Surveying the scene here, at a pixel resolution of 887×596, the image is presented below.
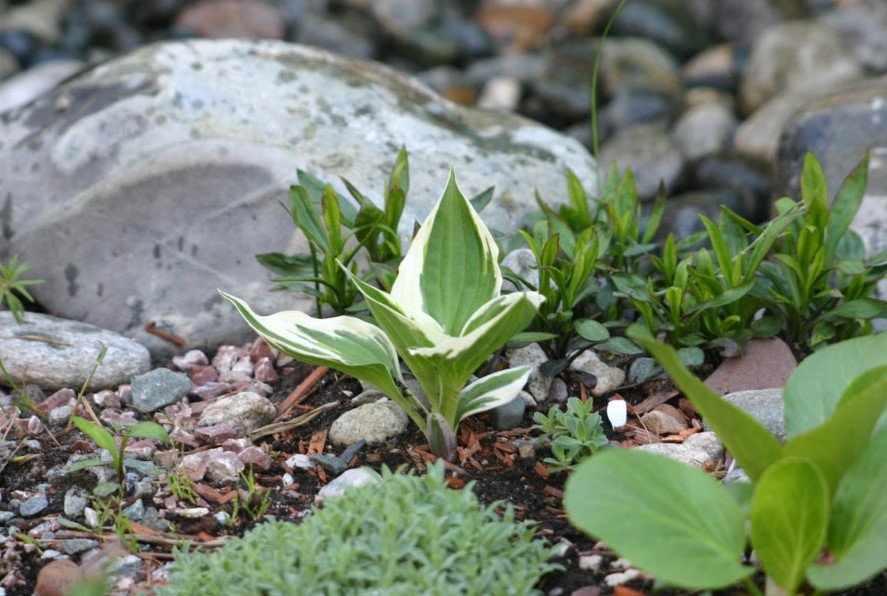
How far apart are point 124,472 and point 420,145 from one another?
1.83 m

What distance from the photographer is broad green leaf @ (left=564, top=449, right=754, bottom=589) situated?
173 cm

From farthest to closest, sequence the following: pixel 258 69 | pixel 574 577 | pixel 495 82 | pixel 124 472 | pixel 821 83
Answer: pixel 495 82, pixel 821 83, pixel 258 69, pixel 124 472, pixel 574 577

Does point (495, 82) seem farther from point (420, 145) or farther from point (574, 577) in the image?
point (574, 577)

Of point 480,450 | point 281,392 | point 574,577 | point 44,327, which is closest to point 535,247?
point 480,450

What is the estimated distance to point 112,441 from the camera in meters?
2.39

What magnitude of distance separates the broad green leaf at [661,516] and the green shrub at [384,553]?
0.29m

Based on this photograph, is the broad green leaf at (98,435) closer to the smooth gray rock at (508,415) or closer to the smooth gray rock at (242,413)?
the smooth gray rock at (242,413)

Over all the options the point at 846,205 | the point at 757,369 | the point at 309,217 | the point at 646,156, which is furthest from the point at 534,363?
the point at 646,156

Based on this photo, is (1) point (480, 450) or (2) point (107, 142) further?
(2) point (107, 142)

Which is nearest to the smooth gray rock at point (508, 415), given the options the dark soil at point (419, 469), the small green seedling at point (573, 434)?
the dark soil at point (419, 469)

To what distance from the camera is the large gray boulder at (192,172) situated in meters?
3.42

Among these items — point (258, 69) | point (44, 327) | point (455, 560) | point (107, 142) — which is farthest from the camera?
point (258, 69)

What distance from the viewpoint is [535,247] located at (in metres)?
2.91

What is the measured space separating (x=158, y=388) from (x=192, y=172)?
90 centimetres
